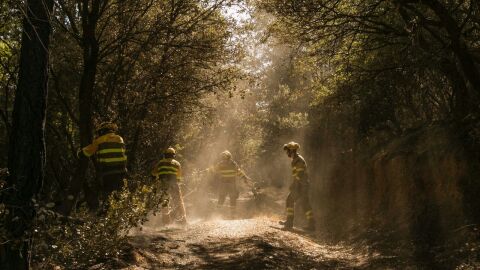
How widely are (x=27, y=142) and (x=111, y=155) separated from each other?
4.54m

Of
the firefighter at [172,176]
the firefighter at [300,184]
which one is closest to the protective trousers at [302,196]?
the firefighter at [300,184]

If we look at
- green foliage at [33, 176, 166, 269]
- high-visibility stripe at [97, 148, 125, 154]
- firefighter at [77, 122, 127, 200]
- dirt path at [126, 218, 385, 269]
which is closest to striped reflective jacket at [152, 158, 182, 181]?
dirt path at [126, 218, 385, 269]

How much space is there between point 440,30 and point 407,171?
3.21 metres

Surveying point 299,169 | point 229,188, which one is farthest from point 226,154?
point 299,169

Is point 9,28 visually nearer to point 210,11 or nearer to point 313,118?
point 210,11

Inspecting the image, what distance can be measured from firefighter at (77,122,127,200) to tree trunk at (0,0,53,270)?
13.5 feet

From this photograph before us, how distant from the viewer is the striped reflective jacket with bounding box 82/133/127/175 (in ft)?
30.4

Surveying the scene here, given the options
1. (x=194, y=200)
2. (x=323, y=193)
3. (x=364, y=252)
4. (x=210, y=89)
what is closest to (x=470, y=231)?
(x=364, y=252)

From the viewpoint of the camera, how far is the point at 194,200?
23750 millimetres

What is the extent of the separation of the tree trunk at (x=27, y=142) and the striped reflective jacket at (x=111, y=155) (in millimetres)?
4132

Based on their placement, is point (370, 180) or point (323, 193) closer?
point (370, 180)

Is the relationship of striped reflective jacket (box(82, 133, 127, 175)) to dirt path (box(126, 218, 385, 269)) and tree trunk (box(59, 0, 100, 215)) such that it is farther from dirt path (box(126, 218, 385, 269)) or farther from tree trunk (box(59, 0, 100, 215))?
dirt path (box(126, 218, 385, 269))

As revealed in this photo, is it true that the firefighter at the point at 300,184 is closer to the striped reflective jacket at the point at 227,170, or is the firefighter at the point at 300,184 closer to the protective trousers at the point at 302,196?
the protective trousers at the point at 302,196

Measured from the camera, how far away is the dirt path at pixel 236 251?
7.50 m
